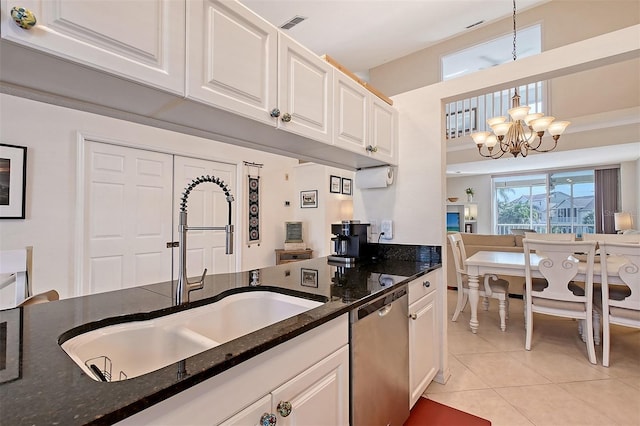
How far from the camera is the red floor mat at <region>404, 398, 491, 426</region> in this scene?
1684 millimetres

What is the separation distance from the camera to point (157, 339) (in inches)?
40.0

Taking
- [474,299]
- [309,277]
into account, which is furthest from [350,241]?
[474,299]

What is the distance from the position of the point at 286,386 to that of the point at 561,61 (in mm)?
2183

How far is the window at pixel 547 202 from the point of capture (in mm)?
7121

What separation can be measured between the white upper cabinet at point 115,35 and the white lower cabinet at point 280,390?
0.88 meters

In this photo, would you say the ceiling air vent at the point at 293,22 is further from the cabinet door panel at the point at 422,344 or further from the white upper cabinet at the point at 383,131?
the cabinet door panel at the point at 422,344

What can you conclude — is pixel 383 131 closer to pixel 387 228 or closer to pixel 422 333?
pixel 387 228

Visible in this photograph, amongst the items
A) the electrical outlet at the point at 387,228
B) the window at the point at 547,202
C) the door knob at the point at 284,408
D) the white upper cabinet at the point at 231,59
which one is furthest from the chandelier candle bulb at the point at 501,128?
the window at the point at 547,202

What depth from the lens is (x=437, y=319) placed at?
2.06 metres

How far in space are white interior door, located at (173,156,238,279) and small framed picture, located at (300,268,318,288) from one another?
247 centimetres

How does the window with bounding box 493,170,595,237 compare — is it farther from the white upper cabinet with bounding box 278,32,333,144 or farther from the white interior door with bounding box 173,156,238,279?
the white upper cabinet with bounding box 278,32,333,144

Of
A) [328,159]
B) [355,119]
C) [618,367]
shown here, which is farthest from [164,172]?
[618,367]

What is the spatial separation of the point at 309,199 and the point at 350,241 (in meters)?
3.65

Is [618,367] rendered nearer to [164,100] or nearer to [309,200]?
[164,100]
